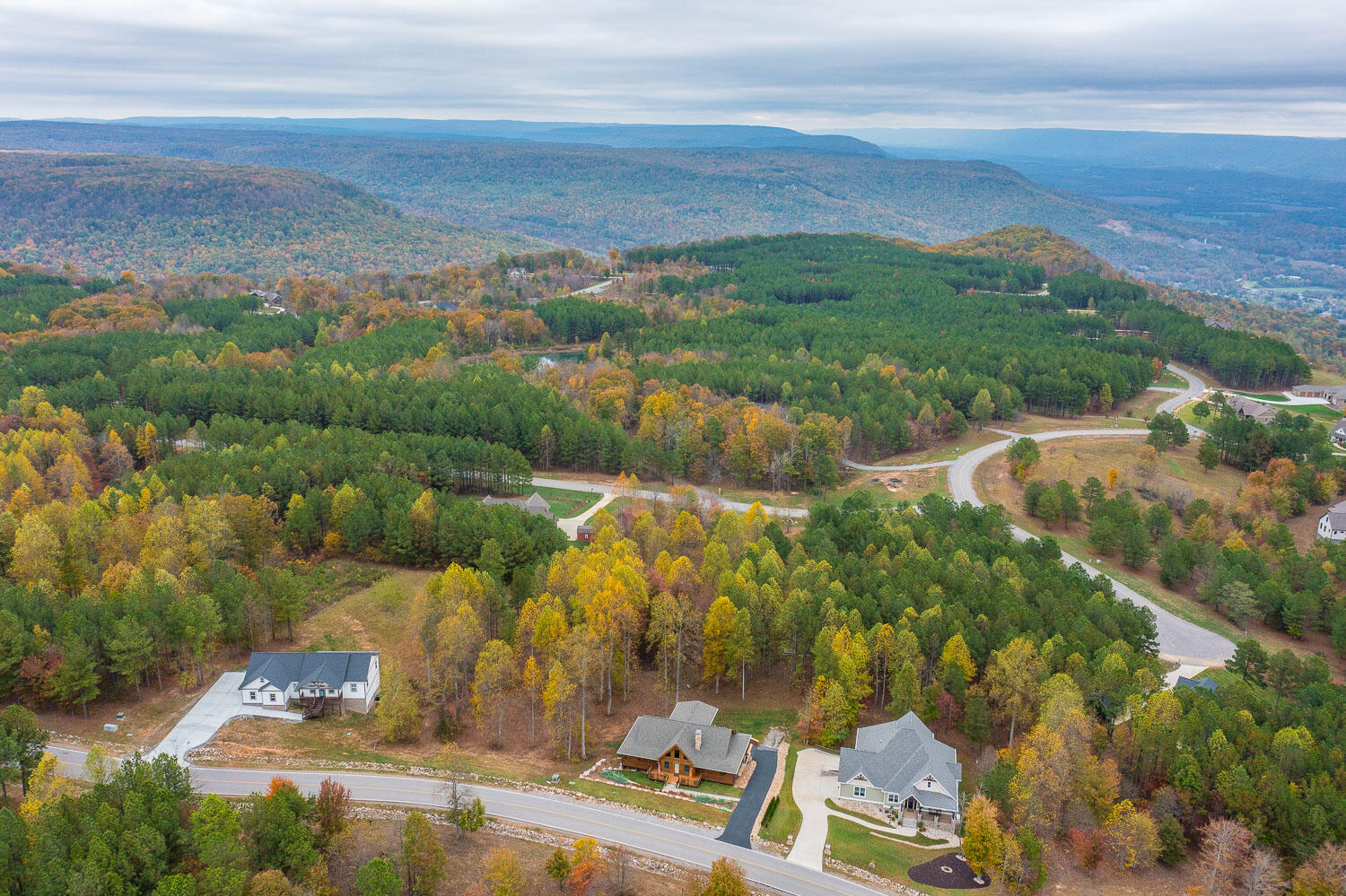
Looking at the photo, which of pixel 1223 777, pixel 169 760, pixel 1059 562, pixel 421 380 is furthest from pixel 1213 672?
pixel 421 380

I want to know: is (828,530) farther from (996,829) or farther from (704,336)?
(704,336)

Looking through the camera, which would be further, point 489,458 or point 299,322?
point 299,322

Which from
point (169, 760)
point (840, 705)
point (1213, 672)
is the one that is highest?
point (169, 760)

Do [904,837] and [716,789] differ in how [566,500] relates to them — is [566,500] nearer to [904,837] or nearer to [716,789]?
[716,789]

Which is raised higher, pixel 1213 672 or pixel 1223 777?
pixel 1223 777

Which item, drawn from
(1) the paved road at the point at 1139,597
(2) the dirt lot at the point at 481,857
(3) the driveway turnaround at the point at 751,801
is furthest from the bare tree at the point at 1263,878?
(1) the paved road at the point at 1139,597

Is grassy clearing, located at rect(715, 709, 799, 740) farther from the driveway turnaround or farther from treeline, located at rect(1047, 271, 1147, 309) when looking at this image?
treeline, located at rect(1047, 271, 1147, 309)

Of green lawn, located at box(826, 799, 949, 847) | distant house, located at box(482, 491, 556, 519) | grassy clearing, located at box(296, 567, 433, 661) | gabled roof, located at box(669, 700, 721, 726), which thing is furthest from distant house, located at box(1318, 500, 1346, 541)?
grassy clearing, located at box(296, 567, 433, 661)
